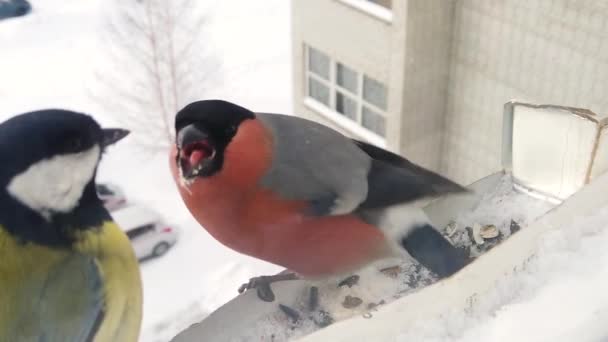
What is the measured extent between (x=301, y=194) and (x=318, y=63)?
0.86m

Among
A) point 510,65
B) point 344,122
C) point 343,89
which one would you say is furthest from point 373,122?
point 510,65

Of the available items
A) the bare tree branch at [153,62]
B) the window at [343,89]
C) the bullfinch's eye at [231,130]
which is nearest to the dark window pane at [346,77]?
the window at [343,89]

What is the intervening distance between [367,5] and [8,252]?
0.95 meters

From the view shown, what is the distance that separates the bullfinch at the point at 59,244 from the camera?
51cm

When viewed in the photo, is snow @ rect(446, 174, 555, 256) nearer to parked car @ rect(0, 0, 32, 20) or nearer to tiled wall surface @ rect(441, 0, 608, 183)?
tiled wall surface @ rect(441, 0, 608, 183)

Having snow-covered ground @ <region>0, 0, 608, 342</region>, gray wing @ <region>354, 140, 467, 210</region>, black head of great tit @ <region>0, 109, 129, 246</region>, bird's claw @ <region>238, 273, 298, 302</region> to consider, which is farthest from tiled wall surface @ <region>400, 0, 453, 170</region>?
black head of great tit @ <region>0, 109, 129, 246</region>

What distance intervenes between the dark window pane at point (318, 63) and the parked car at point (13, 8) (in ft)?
3.06

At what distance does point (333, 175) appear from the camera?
64 centimetres

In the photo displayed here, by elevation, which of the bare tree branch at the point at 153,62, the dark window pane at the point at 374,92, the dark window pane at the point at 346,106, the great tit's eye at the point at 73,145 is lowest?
the bare tree branch at the point at 153,62

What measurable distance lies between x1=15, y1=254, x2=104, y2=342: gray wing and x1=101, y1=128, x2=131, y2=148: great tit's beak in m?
0.09

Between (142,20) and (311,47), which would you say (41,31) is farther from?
(311,47)

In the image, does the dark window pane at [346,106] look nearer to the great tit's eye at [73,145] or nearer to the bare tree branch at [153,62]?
the bare tree branch at [153,62]

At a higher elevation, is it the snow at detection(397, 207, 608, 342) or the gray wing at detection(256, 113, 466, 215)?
the snow at detection(397, 207, 608, 342)

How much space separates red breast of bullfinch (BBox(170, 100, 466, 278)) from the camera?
0.57m
